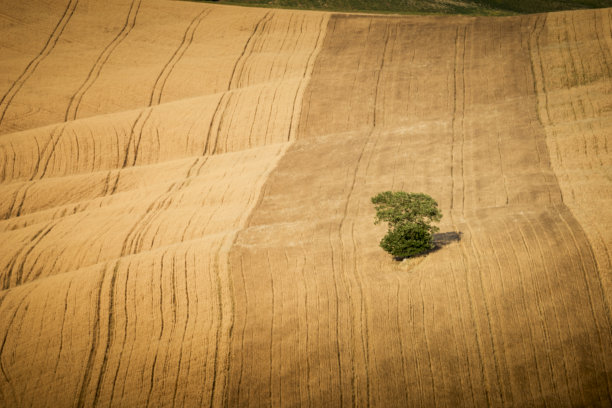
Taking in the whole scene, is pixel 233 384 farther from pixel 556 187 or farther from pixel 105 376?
pixel 556 187

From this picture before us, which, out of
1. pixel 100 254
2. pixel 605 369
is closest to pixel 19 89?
pixel 100 254

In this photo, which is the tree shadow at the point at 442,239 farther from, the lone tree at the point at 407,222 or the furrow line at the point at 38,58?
the furrow line at the point at 38,58

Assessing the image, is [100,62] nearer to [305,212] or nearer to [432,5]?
[305,212]

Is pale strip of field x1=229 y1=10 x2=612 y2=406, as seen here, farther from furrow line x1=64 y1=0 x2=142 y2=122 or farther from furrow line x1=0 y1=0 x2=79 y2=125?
furrow line x1=0 y1=0 x2=79 y2=125

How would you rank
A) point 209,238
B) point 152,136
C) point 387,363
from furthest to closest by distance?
point 152,136, point 209,238, point 387,363

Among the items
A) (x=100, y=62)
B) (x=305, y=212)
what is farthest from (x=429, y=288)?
(x=100, y=62)
